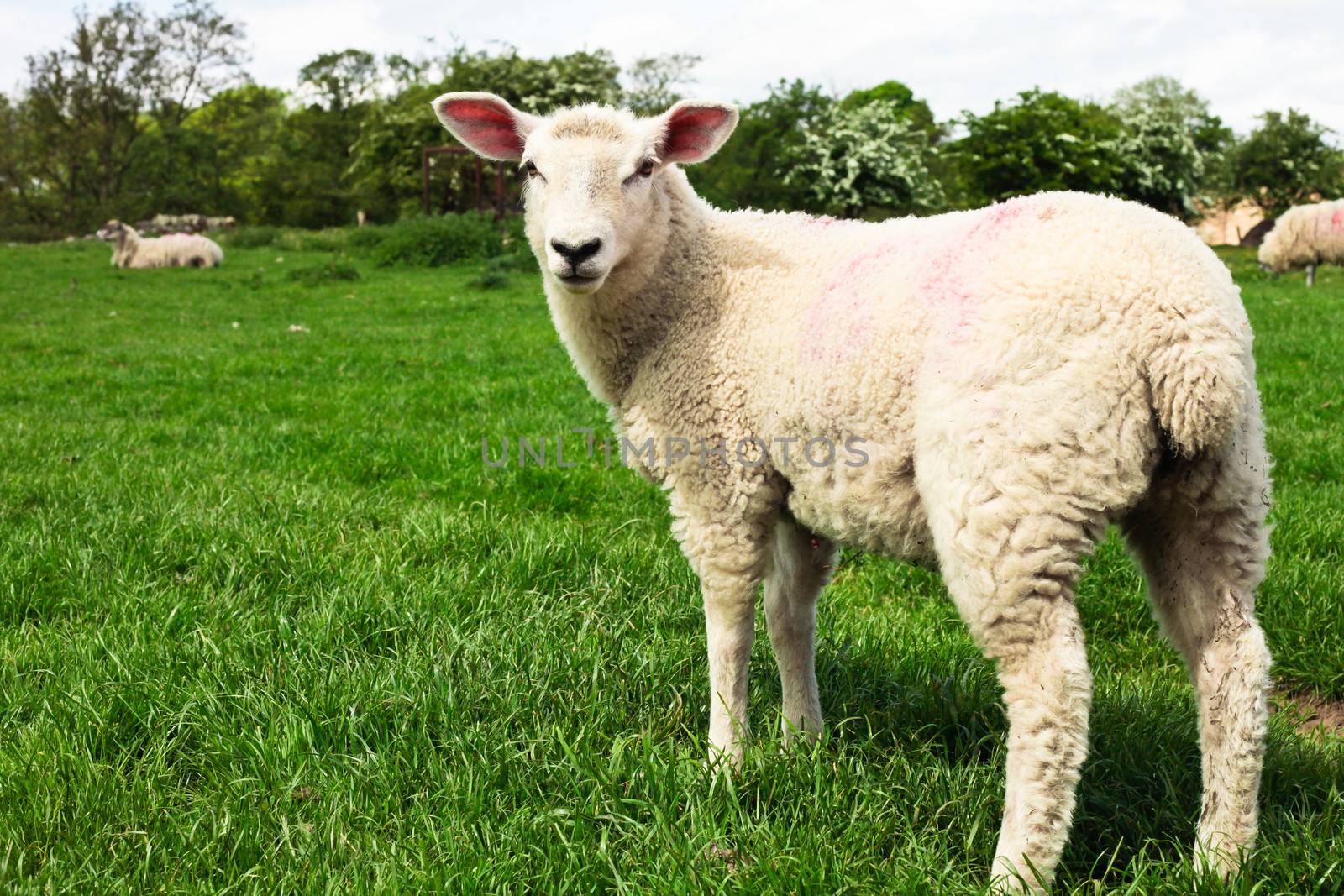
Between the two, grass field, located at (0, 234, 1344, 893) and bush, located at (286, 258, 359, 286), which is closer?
grass field, located at (0, 234, 1344, 893)

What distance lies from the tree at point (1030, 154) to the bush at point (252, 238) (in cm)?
1694

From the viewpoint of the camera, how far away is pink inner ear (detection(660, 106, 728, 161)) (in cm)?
307

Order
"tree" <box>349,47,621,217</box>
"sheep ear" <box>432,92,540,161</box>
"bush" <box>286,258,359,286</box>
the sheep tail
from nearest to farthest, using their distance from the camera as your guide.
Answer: the sheep tail → "sheep ear" <box>432,92,540,161</box> → "bush" <box>286,258,359,286</box> → "tree" <box>349,47,621,217</box>

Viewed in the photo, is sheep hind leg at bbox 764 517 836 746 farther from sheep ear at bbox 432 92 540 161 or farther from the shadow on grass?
sheep ear at bbox 432 92 540 161

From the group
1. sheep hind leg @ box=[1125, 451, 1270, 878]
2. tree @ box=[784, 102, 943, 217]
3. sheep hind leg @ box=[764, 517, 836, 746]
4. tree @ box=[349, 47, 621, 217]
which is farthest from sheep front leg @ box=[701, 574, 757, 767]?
tree @ box=[349, 47, 621, 217]

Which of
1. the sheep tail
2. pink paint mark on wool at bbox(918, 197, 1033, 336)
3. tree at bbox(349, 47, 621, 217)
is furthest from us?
tree at bbox(349, 47, 621, 217)

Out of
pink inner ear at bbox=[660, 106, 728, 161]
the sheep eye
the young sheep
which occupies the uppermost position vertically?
pink inner ear at bbox=[660, 106, 728, 161]

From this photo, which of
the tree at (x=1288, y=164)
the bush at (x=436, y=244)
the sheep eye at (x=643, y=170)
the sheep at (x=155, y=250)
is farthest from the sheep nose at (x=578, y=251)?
the tree at (x=1288, y=164)

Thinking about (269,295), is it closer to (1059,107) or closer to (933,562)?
(933,562)

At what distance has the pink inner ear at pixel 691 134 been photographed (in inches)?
121

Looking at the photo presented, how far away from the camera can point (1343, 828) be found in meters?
2.16

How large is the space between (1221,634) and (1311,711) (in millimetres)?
1454

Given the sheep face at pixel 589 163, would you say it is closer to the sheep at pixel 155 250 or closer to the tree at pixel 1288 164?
the sheep at pixel 155 250

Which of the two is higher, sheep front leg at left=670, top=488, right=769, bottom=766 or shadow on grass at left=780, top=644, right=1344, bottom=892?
sheep front leg at left=670, top=488, right=769, bottom=766
